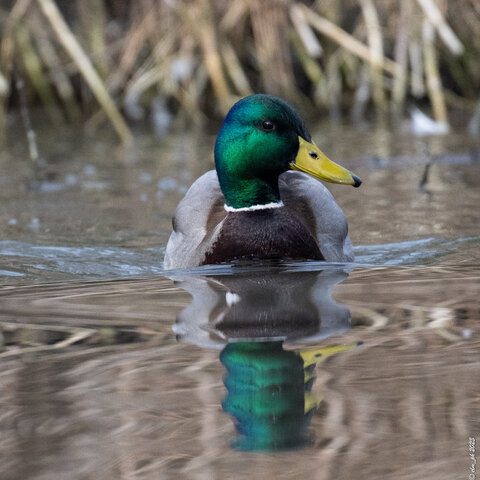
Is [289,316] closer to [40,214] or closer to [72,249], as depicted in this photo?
[72,249]

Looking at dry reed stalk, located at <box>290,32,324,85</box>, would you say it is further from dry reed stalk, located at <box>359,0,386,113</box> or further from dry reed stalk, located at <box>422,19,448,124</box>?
dry reed stalk, located at <box>422,19,448,124</box>

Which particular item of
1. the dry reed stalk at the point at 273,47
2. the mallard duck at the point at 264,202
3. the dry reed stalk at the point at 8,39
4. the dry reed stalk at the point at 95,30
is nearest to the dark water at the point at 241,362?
the mallard duck at the point at 264,202

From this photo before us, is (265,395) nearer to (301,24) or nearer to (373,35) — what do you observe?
(373,35)

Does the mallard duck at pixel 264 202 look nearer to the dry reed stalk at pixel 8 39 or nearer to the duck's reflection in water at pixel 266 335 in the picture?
the duck's reflection in water at pixel 266 335

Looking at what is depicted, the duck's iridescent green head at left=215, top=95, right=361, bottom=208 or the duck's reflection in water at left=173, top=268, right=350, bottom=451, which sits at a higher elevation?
the duck's iridescent green head at left=215, top=95, right=361, bottom=208

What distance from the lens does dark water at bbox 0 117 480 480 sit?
2.11 metres

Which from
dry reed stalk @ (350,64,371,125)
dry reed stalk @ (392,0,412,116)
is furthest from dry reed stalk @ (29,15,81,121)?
dry reed stalk @ (392,0,412,116)

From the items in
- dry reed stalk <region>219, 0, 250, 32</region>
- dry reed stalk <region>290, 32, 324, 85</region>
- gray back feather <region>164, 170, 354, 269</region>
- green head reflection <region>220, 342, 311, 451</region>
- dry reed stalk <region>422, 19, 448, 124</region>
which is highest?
dry reed stalk <region>219, 0, 250, 32</region>

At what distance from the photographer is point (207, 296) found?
12.3ft

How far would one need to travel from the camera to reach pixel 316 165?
455 centimetres

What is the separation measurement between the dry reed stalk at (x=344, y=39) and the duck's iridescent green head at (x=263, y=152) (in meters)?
5.44

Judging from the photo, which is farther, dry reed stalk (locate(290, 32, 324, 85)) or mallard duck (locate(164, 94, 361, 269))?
dry reed stalk (locate(290, 32, 324, 85))

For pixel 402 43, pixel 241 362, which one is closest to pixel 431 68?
pixel 402 43

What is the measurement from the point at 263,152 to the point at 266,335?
171cm
